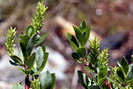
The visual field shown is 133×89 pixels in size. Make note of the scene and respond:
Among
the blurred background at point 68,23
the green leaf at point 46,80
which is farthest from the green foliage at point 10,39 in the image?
the blurred background at point 68,23

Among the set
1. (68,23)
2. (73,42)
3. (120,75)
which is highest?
(68,23)

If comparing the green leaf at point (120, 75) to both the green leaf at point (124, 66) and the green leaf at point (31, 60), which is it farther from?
the green leaf at point (31, 60)

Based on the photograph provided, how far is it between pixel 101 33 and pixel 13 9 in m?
1.47

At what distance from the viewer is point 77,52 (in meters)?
1.12

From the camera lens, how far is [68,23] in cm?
675

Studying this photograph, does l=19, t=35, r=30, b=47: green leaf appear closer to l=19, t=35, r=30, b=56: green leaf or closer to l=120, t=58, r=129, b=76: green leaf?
l=19, t=35, r=30, b=56: green leaf

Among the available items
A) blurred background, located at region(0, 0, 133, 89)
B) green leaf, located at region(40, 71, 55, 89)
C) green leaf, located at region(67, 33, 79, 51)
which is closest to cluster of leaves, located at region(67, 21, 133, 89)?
green leaf, located at region(67, 33, 79, 51)

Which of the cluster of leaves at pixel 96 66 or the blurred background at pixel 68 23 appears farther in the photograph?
the blurred background at pixel 68 23

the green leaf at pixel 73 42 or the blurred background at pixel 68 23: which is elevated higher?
the blurred background at pixel 68 23

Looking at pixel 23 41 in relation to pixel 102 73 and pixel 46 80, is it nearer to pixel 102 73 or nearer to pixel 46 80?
pixel 46 80

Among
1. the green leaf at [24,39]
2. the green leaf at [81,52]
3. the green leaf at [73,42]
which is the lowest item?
the green leaf at [81,52]

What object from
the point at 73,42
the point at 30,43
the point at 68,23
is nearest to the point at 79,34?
the point at 73,42

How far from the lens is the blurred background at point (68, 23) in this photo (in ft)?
17.5

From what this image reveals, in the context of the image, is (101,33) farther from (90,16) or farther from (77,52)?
(77,52)
